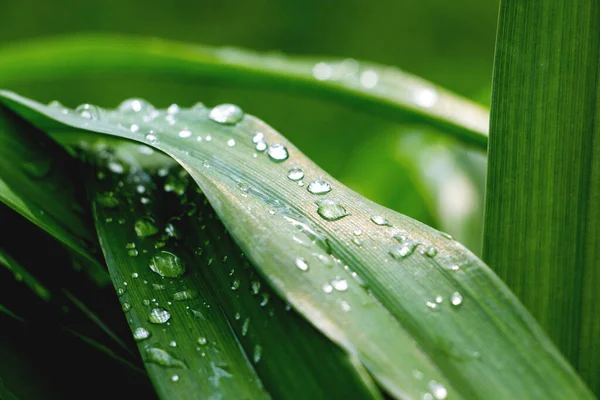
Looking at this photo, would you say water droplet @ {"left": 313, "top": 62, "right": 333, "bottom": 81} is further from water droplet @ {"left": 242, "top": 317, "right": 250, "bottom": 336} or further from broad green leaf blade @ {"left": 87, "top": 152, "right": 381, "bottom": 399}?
water droplet @ {"left": 242, "top": 317, "right": 250, "bottom": 336}

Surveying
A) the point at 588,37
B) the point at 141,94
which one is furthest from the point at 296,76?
the point at 141,94

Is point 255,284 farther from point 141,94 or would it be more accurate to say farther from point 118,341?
point 141,94

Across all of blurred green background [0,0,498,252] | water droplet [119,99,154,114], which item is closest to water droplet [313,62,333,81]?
water droplet [119,99,154,114]

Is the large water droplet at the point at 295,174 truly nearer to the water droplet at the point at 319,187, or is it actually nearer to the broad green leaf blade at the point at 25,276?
the water droplet at the point at 319,187

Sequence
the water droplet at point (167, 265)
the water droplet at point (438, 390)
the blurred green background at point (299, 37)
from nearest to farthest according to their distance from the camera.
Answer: the water droplet at point (438, 390) < the water droplet at point (167, 265) < the blurred green background at point (299, 37)

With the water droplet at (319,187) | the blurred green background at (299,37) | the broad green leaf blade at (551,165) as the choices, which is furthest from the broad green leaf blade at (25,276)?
the blurred green background at (299,37)

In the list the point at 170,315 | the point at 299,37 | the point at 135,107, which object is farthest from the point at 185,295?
the point at 299,37

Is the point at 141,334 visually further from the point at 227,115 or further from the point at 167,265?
the point at 227,115
